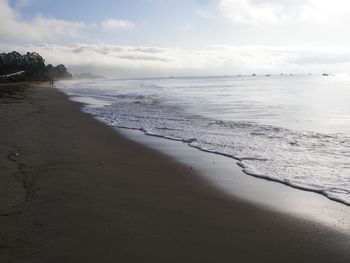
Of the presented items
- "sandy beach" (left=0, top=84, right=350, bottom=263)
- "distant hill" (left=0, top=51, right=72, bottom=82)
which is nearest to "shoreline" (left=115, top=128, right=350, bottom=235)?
"sandy beach" (left=0, top=84, right=350, bottom=263)

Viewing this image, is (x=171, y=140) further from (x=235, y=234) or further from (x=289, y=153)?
(x=235, y=234)

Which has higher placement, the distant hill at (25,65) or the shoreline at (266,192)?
the distant hill at (25,65)

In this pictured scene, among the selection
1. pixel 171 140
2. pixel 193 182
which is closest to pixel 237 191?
pixel 193 182

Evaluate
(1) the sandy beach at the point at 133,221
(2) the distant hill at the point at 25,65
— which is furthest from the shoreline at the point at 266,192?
(2) the distant hill at the point at 25,65

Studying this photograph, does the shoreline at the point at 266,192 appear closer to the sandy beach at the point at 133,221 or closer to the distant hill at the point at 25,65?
the sandy beach at the point at 133,221

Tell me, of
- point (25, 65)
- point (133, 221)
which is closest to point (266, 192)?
point (133, 221)

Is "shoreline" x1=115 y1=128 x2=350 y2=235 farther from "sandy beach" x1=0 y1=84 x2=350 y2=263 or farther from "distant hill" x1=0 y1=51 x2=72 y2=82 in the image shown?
"distant hill" x1=0 y1=51 x2=72 y2=82

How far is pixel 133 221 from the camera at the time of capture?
5.61m

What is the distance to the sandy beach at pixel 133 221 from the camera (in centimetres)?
467

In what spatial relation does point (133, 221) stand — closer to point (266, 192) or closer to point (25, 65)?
point (266, 192)

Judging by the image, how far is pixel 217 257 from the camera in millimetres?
4641

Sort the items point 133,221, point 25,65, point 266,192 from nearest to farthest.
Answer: point 133,221
point 266,192
point 25,65

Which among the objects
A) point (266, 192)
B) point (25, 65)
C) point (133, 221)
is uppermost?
point (25, 65)

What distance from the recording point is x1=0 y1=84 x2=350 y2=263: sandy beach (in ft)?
15.3
